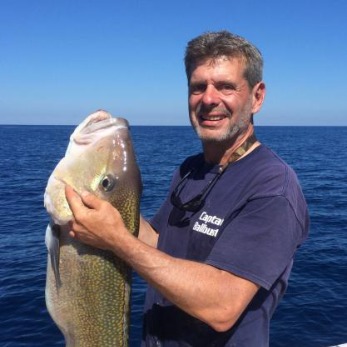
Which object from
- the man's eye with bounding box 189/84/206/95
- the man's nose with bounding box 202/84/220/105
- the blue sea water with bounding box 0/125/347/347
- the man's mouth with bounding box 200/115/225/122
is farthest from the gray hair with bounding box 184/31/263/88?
the blue sea water with bounding box 0/125/347/347

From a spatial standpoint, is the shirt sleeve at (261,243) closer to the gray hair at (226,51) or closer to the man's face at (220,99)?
the man's face at (220,99)

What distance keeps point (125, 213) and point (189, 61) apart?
4.37 ft

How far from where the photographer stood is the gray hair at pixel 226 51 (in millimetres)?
3555

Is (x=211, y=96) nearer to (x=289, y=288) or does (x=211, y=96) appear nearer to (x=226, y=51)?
(x=226, y=51)

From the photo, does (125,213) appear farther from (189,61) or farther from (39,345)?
(39,345)

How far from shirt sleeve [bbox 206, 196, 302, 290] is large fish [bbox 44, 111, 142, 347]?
833 mm

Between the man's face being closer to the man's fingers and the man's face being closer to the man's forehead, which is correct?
the man's forehead

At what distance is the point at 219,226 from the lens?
330cm

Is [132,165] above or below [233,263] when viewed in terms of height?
above

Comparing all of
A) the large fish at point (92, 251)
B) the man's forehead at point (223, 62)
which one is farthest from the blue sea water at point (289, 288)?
the man's forehead at point (223, 62)

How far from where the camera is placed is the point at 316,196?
86.0ft

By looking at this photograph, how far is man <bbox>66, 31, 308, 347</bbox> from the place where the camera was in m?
2.88

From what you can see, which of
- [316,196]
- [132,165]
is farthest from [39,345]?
[316,196]

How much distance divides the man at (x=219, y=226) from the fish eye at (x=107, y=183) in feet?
0.83
